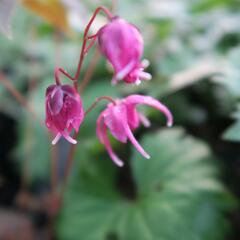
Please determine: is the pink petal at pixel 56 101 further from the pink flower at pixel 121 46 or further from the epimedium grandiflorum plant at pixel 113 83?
the pink flower at pixel 121 46

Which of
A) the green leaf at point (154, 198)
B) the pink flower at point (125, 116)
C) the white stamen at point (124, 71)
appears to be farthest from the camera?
the green leaf at point (154, 198)

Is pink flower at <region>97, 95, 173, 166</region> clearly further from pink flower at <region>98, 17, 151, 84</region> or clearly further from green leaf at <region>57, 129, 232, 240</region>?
green leaf at <region>57, 129, 232, 240</region>

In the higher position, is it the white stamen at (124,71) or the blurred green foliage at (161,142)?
the white stamen at (124,71)

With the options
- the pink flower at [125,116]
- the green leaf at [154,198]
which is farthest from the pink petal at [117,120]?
the green leaf at [154,198]

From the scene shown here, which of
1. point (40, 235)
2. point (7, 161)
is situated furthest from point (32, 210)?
point (7, 161)

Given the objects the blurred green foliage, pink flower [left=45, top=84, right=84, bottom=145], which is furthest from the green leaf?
pink flower [left=45, top=84, right=84, bottom=145]

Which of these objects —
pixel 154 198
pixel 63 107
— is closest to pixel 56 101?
pixel 63 107

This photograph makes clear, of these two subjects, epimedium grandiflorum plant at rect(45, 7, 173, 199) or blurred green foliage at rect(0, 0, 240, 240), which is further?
blurred green foliage at rect(0, 0, 240, 240)

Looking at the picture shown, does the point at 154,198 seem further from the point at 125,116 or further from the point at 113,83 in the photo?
the point at 113,83
